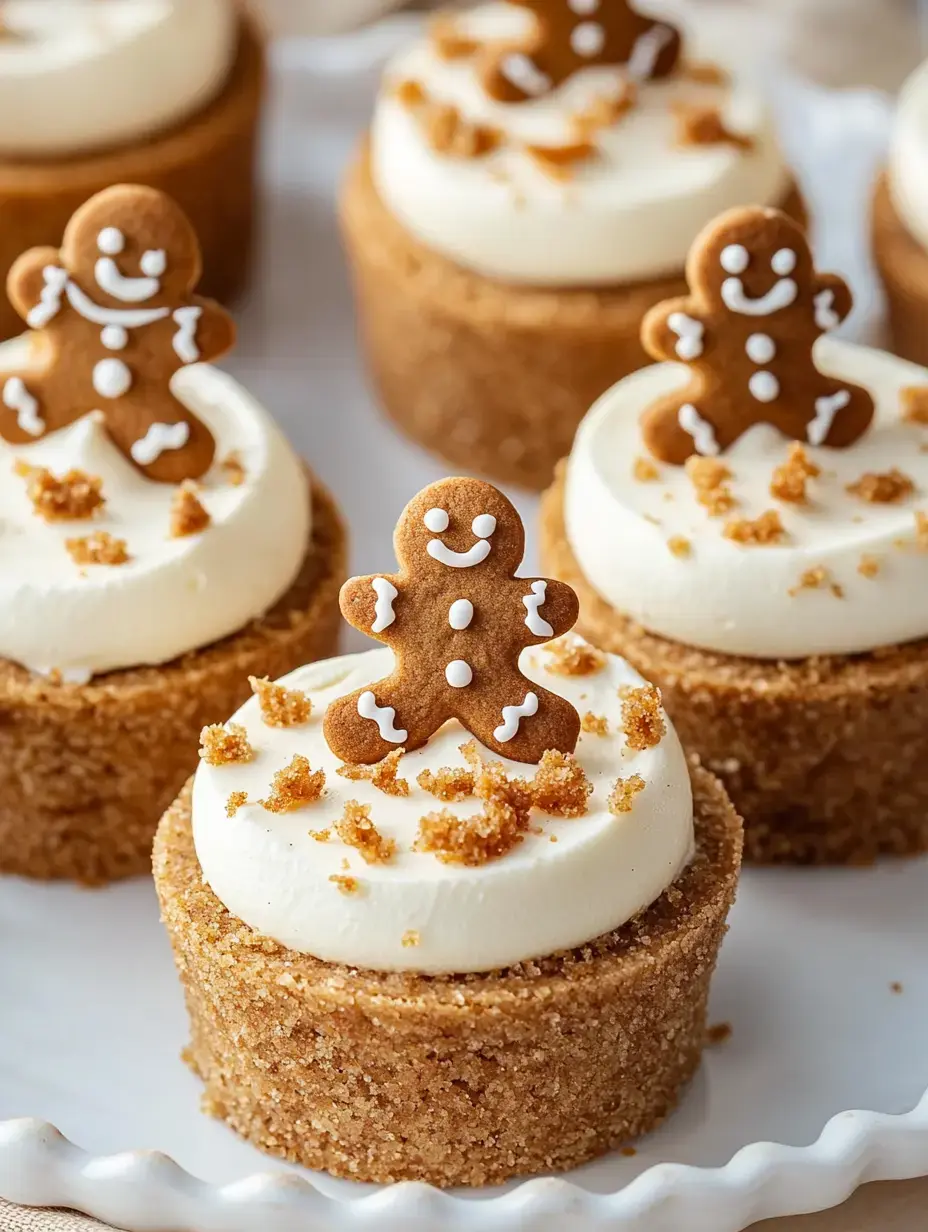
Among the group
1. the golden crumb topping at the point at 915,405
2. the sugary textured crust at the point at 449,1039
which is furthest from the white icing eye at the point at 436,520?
the golden crumb topping at the point at 915,405

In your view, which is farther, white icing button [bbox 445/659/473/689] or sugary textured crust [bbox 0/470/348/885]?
sugary textured crust [bbox 0/470/348/885]

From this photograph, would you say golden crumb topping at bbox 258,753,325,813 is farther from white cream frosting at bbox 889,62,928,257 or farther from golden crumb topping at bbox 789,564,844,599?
white cream frosting at bbox 889,62,928,257

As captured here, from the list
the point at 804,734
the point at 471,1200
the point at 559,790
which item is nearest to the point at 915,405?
the point at 804,734

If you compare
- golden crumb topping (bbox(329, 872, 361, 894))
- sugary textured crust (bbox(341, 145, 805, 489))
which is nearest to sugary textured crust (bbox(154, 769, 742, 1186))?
golden crumb topping (bbox(329, 872, 361, 894))

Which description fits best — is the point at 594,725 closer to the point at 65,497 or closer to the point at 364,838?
the point at 364,838

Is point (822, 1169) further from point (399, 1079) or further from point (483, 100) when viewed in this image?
point (483, 100)

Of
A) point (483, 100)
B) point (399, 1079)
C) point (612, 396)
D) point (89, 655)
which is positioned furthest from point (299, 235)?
point (399, 1079)
